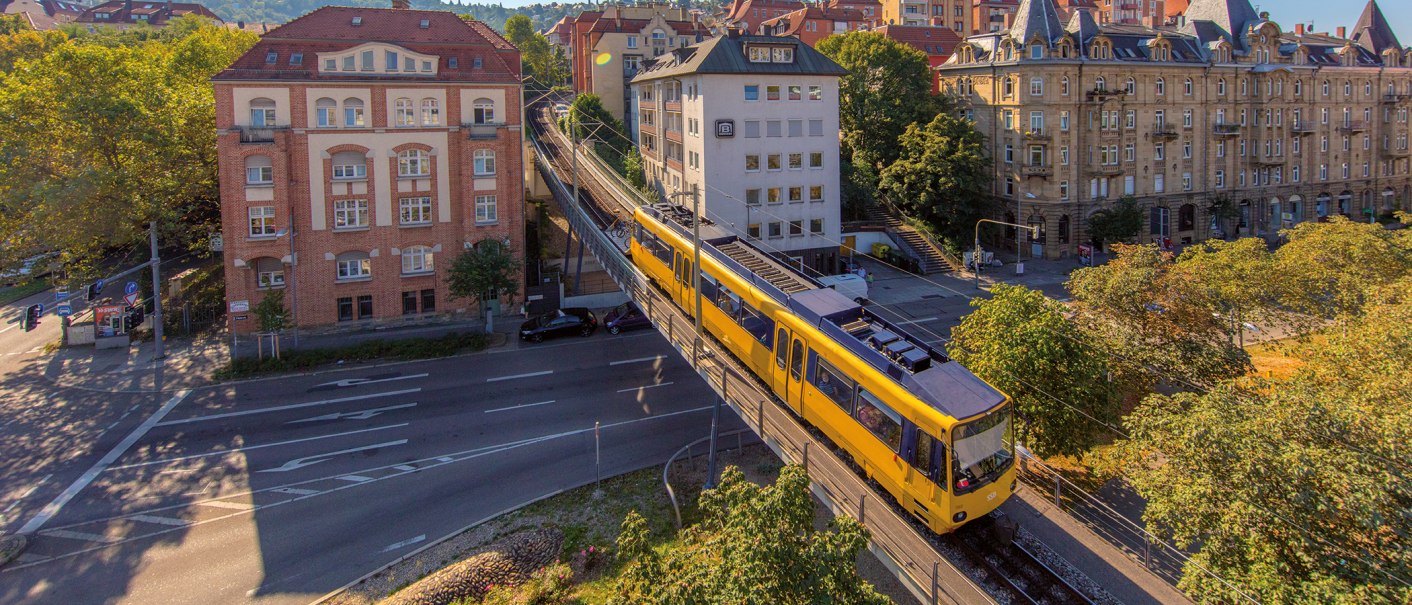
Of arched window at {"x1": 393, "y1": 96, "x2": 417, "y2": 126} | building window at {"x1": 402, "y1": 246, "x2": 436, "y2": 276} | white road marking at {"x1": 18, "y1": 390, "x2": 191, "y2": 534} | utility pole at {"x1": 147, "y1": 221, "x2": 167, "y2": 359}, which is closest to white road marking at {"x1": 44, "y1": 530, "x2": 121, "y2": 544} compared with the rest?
white road marking at {"x1": 18, "y1": 390, "x2": 191, "y2": 534}

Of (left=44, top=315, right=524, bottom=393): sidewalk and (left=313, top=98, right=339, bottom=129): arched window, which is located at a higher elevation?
(left=313, top=98, right=339, bottom=129): arched window

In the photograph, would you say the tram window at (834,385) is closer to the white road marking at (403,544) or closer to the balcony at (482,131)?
the white road marking at (403,544)

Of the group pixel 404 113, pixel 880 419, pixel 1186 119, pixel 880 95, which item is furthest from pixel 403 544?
pixel 1186 119

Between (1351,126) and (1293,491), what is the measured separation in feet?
233

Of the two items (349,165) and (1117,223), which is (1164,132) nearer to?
(1117,223)

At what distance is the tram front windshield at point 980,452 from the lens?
14664mm

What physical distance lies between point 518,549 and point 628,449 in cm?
639

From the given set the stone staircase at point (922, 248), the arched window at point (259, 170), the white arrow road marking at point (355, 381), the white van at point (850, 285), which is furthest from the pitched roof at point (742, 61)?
the white arrow road marking at point (355, 381)

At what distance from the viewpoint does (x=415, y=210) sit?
4009 centimetres

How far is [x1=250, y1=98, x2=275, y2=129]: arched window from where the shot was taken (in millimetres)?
37125

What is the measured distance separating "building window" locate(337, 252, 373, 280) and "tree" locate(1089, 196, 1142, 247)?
150ft

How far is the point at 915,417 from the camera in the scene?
15227 mm

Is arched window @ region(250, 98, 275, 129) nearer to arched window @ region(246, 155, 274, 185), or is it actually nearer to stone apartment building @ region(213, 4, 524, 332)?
stone apartment building @ region(213, 4, 524, 332)

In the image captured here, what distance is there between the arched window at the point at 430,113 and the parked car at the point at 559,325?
1147 centimetres
